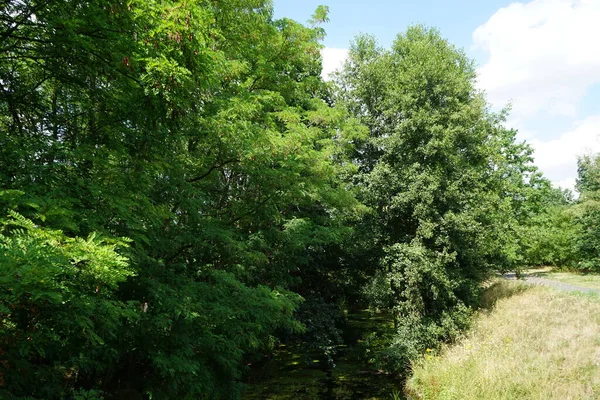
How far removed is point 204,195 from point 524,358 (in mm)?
10174

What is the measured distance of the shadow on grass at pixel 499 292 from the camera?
17239 mm

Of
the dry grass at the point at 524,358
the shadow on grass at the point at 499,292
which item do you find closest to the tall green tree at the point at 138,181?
the dry grass at the point at 524,358

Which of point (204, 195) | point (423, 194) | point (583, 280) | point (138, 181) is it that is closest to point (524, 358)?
point (423, 194)

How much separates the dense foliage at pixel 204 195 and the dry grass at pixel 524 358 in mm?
1530

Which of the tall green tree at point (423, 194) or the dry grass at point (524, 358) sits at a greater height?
the tall green tree at point (423, 194)

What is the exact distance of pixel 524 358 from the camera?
10.9 metres

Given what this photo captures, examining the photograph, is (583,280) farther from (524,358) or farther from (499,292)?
(524,358)

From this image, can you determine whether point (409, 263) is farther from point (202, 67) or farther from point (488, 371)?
point (202, 67)

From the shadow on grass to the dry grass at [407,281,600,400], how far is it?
3.73 ft

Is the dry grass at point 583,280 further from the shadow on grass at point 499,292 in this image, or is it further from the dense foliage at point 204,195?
the dense foliage at point 204,195

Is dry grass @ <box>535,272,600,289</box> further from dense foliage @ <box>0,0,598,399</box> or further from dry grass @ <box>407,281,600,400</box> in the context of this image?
dry grass @ <box>407,281,600,400</box>

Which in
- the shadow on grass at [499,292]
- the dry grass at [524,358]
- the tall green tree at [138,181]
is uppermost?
the tall green tree at [138,181]

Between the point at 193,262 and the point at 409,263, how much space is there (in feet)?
27.5

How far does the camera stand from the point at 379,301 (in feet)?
50.4
